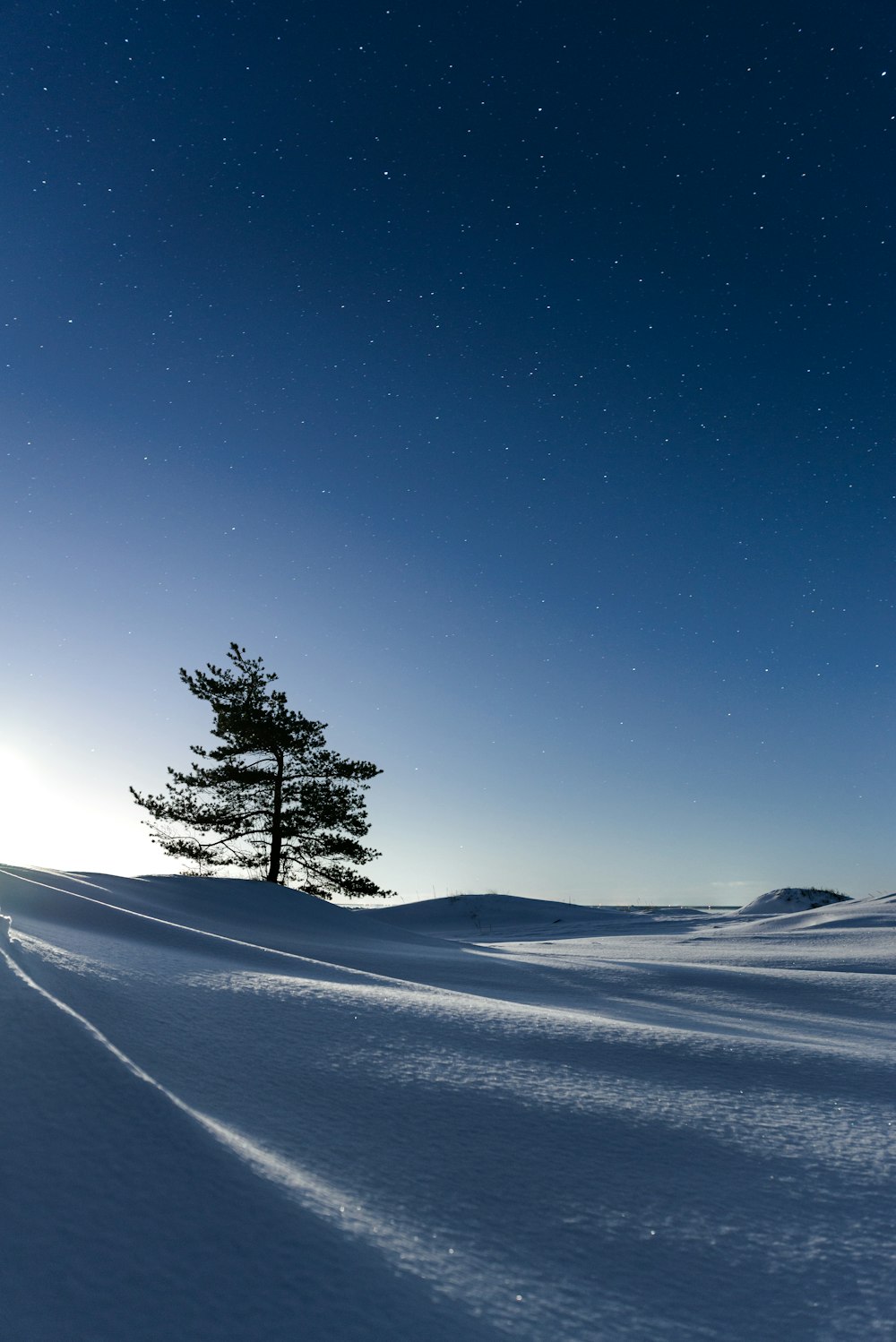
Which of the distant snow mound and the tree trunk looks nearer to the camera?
the distant snow mound

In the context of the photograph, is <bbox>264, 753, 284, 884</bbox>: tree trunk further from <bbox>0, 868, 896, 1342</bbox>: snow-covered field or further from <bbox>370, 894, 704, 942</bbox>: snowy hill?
<bbox>0, 868, 896, 1342</bbox>: snow-covered field

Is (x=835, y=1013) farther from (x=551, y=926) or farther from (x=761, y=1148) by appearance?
(x=551, y=926)

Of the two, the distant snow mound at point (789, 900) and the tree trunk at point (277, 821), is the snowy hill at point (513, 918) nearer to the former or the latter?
the distant snow mound at point (789, 900)

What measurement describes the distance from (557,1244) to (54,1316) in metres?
0.59

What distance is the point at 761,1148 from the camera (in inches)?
52.2

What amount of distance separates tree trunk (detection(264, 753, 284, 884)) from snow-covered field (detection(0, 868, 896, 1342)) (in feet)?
53.0

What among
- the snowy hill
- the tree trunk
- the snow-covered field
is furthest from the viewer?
the tree trunk

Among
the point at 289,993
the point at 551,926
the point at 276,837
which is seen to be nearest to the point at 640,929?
the point at 551,926

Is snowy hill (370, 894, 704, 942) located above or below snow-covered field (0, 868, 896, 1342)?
below

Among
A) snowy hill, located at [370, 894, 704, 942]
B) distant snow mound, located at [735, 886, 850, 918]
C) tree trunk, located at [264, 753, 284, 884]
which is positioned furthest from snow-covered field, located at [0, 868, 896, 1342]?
tree trunk, located at [264, 753, 284, 884]

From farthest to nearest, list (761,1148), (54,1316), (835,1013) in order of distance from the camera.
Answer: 1. (835,1013)
2. (761,1148)
3. (54,1316)

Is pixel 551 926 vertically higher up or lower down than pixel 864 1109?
lower down

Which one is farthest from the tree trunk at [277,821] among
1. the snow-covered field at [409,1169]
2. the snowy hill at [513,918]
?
the snow-covered field at [409,1169]

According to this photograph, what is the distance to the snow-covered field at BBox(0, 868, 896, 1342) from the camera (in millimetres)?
771
